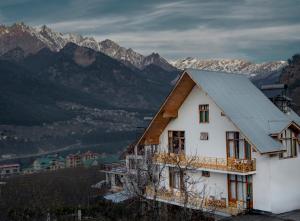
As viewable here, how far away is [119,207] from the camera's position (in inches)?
1533

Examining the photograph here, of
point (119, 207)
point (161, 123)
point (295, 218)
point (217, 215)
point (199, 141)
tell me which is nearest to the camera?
point (295, 218)

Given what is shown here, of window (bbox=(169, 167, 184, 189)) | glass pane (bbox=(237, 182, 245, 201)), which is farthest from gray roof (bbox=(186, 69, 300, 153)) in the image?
window (bbox=(169, 167, 184, 189))

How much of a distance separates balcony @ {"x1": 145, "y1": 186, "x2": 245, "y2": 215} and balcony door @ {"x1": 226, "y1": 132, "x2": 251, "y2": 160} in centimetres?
273

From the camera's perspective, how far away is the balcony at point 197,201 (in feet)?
89.9

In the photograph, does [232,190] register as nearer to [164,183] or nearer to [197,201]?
[197,201]

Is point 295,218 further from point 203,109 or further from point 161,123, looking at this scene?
point 161,123

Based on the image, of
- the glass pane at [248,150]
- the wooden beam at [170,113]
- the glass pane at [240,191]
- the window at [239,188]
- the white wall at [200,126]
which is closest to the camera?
the glass pane at [248,150]

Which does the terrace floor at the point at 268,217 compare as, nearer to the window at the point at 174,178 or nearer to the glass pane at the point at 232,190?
the glass pane at the point at 232,190

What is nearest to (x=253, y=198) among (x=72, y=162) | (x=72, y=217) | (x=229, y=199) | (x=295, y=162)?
(x=229, y=199)

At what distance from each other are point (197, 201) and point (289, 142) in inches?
247

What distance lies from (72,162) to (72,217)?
131897 mm

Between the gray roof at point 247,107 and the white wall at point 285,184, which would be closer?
the gray roof at point 247,107

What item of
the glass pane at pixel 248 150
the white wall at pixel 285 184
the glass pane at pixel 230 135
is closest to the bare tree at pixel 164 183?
the glass pane at pixel 230 135

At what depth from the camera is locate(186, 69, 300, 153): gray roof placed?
26.2 meters
